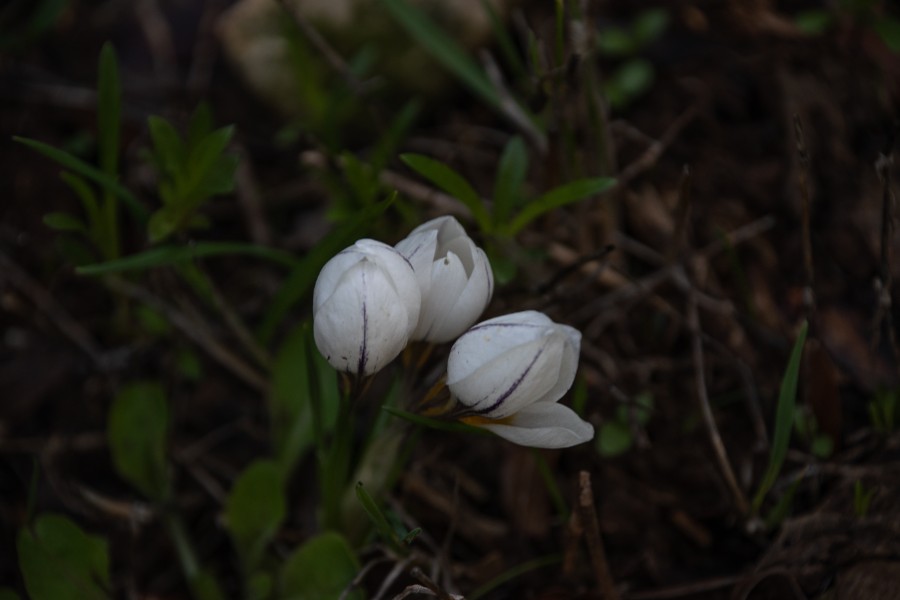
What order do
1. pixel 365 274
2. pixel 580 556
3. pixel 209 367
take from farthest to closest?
pixel 209 367, pixel 580 556, pixel 365 274

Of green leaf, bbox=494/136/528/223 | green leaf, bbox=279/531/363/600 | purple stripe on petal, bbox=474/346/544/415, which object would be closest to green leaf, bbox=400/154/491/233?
green leaf, bbox=494/136/528/223

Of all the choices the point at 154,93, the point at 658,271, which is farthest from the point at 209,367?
the point at 658,271

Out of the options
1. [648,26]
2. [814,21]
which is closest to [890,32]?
[814,21]

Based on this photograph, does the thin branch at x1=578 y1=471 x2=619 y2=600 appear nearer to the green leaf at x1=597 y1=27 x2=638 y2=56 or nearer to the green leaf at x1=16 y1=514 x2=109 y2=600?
the green leaf at x1=16 y1=514 x2=109 y2=600

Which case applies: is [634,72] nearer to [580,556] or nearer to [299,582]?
[580,556]

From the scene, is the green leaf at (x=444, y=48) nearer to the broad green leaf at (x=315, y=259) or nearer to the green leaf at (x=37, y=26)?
the broad green leaf at (x=315, y=259)

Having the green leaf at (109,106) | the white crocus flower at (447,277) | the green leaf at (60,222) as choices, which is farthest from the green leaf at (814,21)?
the green leaf at (60,222)
